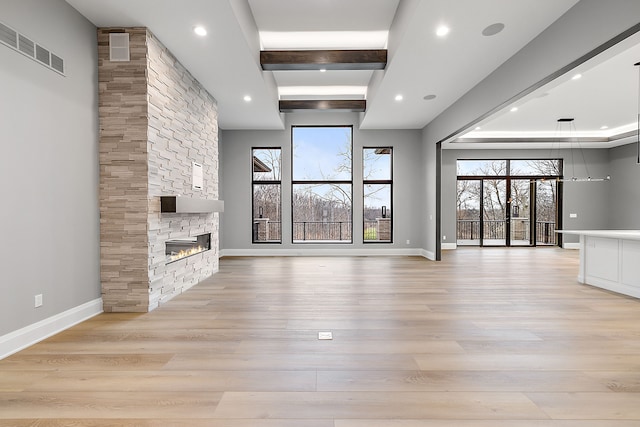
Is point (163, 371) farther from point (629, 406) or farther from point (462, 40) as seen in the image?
point (462, 40)

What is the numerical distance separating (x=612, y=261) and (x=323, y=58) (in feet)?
16.2

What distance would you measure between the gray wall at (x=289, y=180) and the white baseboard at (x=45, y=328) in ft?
14.7

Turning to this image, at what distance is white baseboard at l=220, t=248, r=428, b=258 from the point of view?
774 centimetres

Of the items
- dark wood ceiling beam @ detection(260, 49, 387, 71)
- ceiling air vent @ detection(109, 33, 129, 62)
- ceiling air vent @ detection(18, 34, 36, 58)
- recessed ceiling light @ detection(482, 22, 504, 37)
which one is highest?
dark wood ceiling beam @ detection(260, 49, 387, 71)

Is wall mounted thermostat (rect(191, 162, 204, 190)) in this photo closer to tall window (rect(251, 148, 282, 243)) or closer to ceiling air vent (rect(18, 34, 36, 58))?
ceiling air vent (rect(18, 34, 36, 58))

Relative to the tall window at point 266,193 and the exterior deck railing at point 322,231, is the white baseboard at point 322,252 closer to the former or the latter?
the tall window at point 266,193

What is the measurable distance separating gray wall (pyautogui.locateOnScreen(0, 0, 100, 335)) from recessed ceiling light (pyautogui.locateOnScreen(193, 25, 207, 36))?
1.08 m

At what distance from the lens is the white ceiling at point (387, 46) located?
312 centimetres

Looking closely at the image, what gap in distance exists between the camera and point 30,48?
8.58 feet

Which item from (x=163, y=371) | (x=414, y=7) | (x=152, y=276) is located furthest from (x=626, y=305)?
(x=152, y=276)

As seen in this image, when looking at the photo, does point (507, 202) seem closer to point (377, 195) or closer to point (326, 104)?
point (377, 195)

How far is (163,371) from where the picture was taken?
2.18 meters

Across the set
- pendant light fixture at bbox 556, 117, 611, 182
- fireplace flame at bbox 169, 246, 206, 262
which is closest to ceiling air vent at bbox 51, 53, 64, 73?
fireplace flame at bbox 169, 246, 206, 262

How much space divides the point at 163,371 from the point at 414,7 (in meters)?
3.84
